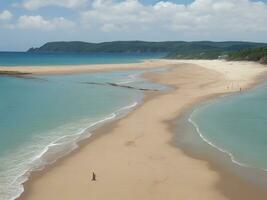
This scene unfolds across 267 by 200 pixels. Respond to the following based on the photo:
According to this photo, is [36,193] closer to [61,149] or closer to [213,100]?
[61,149]

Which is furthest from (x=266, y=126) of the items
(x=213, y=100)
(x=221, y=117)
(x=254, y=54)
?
(x=254, y=54)

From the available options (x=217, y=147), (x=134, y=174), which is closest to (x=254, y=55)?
(x=217, y=147)

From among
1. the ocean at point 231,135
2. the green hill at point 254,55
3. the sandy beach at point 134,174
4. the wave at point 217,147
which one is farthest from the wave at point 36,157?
the green hill at point 254,55

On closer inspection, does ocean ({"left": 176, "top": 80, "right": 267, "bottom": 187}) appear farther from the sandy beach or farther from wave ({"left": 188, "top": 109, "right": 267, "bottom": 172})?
the sandy beach

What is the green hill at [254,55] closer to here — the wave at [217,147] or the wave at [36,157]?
the wave at [217,147]

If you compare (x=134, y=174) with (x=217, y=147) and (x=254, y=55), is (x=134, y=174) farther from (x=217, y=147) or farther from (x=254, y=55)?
(x=254, y=55)

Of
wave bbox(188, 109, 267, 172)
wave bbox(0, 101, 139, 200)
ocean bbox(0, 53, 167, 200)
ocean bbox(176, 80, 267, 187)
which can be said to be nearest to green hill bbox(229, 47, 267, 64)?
ocean bbox(0, 53, 167, 200)
